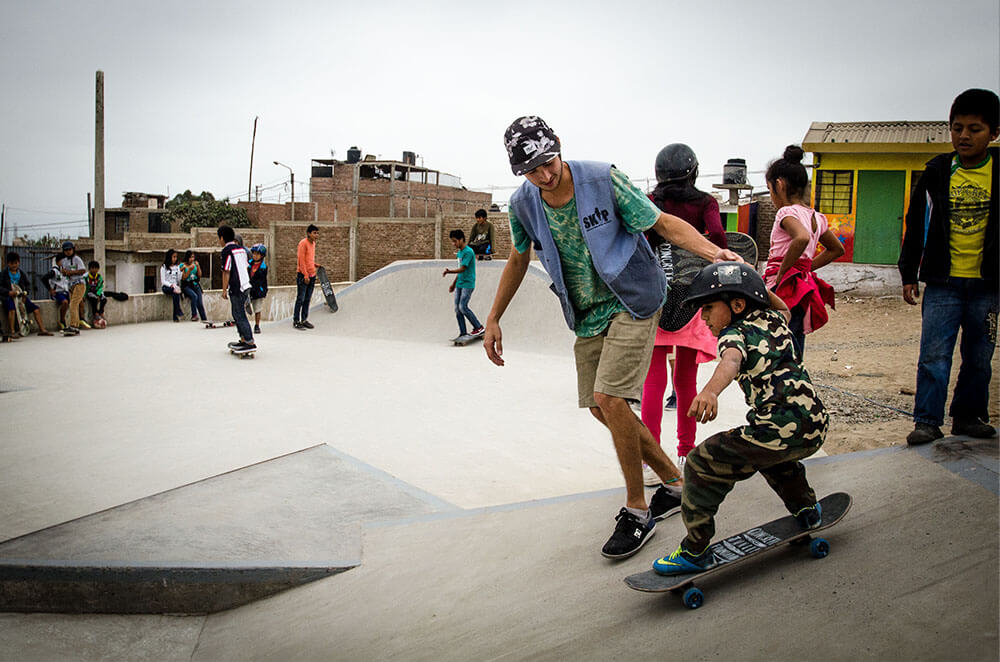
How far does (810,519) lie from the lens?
257 cm

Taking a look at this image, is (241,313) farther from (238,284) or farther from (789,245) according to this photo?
(789,245)

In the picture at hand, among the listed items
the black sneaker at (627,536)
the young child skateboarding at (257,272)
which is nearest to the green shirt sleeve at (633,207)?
the black sneaker at (627,536)

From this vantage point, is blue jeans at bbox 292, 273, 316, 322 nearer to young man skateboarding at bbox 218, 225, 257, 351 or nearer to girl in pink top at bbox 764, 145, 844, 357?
young man skateboarding at bbox 218, 225, 257, 351

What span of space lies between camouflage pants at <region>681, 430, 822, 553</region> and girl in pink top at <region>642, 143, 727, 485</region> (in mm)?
1289

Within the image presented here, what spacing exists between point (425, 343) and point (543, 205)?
8676 mm

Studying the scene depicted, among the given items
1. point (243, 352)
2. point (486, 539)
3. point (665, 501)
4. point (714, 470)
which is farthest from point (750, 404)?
point (243, 352)

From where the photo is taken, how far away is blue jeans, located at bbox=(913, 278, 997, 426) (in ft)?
11.5

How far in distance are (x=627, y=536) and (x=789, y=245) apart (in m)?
1.92

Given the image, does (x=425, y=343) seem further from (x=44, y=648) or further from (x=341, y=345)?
(x=44, y=648)

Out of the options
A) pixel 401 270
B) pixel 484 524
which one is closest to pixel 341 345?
pixel 401 270

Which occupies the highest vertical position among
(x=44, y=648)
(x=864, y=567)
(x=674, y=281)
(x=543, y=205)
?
(x=543, y=205)

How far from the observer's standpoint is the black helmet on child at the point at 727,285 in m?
2.40

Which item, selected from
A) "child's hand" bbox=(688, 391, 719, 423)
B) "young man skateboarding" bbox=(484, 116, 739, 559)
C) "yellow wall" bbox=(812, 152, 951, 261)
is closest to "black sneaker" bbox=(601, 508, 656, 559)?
"young man skateboarding" bbox=(484, 116, 739, 559)

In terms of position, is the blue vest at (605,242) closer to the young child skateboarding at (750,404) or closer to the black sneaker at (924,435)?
the young child skateboarding at (750,404)
